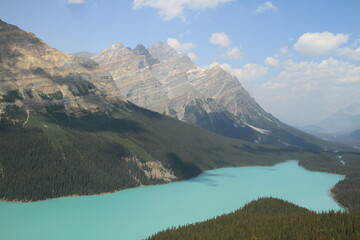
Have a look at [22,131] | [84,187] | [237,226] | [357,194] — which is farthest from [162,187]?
[237,226]

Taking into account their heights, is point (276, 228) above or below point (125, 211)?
above

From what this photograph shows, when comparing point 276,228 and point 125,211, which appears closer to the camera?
point 276,228

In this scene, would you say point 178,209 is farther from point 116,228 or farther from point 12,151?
point 12,151

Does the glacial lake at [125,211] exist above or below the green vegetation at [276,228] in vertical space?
below

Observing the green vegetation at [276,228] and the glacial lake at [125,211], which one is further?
the glacial lake at [125,211]
